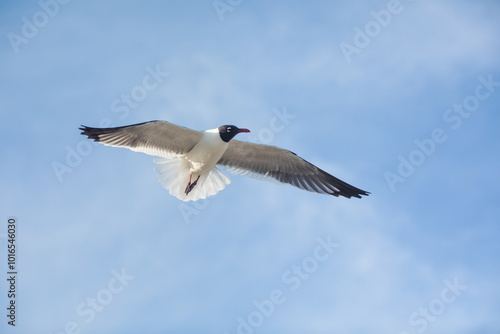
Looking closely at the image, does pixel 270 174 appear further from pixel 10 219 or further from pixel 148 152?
pixel 10 219

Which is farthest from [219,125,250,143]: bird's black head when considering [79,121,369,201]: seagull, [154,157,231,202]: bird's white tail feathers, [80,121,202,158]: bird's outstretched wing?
[154,157,231,202]: bird's white tail feathers

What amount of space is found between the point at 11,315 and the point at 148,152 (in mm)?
2331

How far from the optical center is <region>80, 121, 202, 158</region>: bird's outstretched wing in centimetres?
575

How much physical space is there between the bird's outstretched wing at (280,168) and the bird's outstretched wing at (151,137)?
60cm

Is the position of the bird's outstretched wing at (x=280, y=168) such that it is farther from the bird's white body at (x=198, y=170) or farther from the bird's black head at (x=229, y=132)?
the bird's black head at (x=229, y=132)

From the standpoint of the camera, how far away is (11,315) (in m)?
5.41

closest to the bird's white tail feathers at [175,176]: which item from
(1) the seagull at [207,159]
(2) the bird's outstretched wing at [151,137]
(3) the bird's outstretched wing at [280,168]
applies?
(1) the seagull at [207,159]

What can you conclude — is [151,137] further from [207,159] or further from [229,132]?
[229,132]

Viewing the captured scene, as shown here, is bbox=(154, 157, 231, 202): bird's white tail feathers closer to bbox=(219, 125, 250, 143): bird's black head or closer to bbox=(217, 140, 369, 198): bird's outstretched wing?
bbox=(217, 140, 369, 198): bird's outstretched wing

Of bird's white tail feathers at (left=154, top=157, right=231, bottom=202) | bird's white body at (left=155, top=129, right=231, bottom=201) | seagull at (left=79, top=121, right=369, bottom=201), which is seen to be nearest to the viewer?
seagull at (left=79, top=121, right=369, bottom=201)

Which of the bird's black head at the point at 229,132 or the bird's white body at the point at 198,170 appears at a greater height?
the bird's black head at the point at 229,132

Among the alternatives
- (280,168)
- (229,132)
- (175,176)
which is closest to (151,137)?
(175,176)

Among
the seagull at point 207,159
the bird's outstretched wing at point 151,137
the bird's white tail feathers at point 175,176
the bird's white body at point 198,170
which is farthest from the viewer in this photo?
the bird's white tail feathers at point 175,176

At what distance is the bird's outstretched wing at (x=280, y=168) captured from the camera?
6367mm
